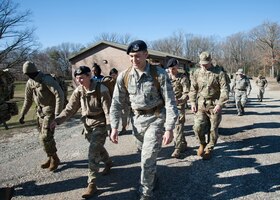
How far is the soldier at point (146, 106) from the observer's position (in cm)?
414

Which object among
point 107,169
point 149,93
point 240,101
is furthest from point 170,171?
point 240,101

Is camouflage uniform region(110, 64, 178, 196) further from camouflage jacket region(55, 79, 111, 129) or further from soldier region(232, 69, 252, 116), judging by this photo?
soldier region(232, 69, 252, 116)

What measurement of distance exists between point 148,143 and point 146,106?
20.5 inches

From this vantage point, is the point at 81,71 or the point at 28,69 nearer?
the point at 81,71

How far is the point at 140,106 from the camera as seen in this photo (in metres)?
4.30

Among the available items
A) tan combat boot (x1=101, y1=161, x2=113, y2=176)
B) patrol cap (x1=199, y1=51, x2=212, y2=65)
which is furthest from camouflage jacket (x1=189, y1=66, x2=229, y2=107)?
tan combat boot (x1=101, y1=161, x2=113, y2=176)

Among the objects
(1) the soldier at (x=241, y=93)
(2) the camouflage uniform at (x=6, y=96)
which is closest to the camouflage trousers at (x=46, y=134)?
(2) the camouflage uniform at (x=6, y=96)

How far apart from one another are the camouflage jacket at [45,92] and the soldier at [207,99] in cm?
276

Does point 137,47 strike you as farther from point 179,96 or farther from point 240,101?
point 240,101

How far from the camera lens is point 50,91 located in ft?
19.7

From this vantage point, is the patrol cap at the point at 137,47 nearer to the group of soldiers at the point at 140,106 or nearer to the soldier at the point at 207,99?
the group of soldiers at the point at 140,106

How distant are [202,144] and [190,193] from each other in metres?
1.89

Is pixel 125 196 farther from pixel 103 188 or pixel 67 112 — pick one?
pixel 67 112

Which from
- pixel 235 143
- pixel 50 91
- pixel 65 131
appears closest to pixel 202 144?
pixel 235 143
